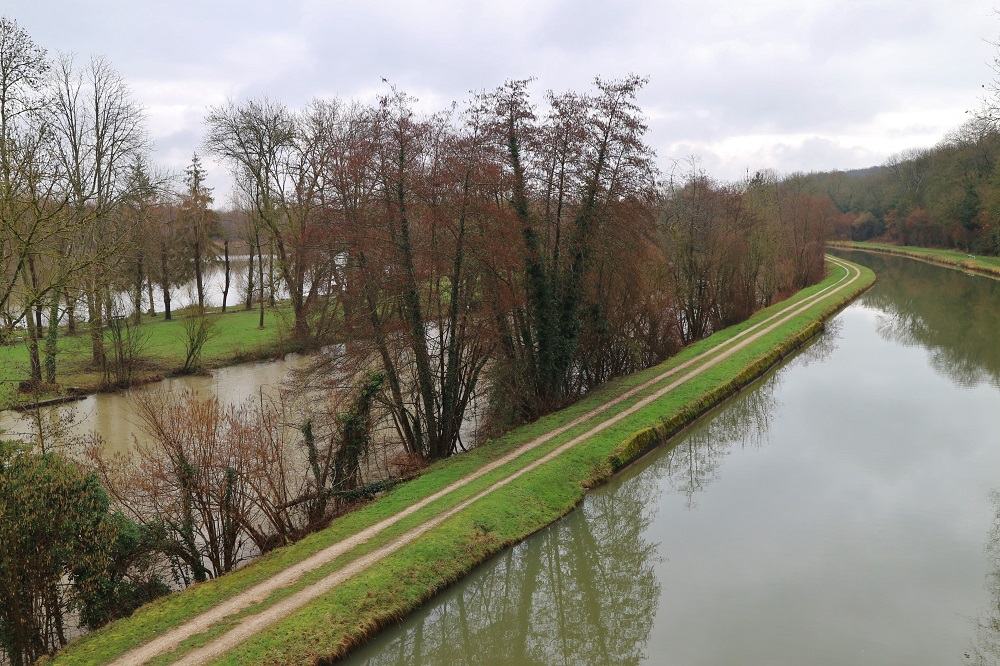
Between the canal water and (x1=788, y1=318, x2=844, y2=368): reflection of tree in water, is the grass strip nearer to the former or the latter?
the canal water

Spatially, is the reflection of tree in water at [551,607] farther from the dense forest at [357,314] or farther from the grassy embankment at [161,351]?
the grassy embankment at [161,351]

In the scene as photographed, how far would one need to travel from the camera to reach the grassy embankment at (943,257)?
5422 cm

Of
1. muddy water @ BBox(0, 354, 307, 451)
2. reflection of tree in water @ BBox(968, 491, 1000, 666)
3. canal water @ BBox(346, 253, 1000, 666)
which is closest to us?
reflection of tree in water @ BBox(968, 491, 1000, 666)

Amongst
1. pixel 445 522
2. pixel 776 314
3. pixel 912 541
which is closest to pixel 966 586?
pixel 912 541

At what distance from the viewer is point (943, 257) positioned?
211 feet

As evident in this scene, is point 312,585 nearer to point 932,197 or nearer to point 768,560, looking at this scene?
point 768,560

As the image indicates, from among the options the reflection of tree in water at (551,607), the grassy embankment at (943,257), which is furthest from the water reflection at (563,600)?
the grassy embankment at (943,257)

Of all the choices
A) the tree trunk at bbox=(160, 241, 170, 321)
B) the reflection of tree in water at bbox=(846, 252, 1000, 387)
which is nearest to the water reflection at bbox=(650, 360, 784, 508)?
the reflection of tree in water at bbox=(846, 252, 1000, 387)

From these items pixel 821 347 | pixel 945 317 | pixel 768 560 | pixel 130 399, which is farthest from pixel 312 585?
pixel 945 317

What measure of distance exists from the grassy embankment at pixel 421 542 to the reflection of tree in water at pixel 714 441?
59 cm

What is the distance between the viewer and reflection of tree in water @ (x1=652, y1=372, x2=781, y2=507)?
1594cm

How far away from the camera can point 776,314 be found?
36.7 metres

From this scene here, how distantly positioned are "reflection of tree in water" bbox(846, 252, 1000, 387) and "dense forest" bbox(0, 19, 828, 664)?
413 inches

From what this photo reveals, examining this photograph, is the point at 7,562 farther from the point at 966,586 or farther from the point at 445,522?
the point at 966,586
